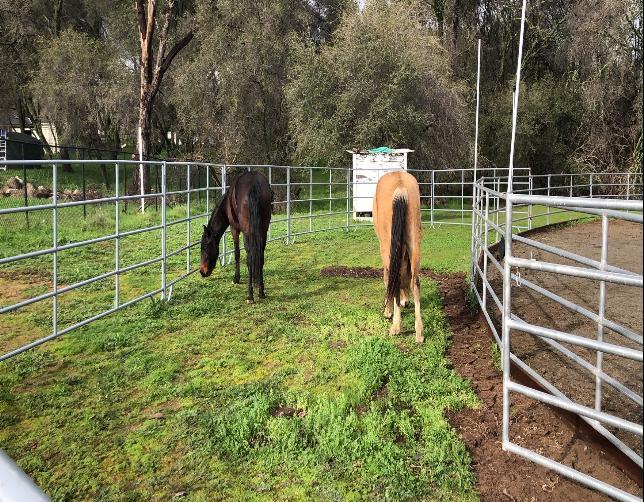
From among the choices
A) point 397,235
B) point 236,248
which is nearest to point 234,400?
point 397,235

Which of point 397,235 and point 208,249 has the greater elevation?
point 397,235

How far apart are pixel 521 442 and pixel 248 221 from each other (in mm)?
3892

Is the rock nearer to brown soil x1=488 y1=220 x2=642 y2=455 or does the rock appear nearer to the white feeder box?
the white feeder box

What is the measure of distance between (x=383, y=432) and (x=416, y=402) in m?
0.45

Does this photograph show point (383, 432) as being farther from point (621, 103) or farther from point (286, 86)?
point (621, 103)

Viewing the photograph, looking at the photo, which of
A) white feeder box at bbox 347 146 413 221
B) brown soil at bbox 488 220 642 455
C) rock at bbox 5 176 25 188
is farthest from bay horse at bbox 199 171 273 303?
rock at bbox 5 176 25 188

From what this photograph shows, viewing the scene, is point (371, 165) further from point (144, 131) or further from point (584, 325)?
point (584, 325)

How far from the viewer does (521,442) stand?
2.81m

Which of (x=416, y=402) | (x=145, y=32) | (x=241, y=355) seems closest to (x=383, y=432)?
(x=416, y=402)

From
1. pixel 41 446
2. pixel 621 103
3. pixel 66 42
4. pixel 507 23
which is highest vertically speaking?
pixel 507 23

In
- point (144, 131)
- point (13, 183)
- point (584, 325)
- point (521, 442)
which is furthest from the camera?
point (13, 183)

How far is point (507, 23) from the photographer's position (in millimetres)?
22562

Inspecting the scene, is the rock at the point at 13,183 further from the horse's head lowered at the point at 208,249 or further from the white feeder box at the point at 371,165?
the horse's head lowered at the point at 208,249

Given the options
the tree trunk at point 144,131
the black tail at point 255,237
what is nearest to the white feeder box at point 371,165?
the tree trunk at point 144,131
